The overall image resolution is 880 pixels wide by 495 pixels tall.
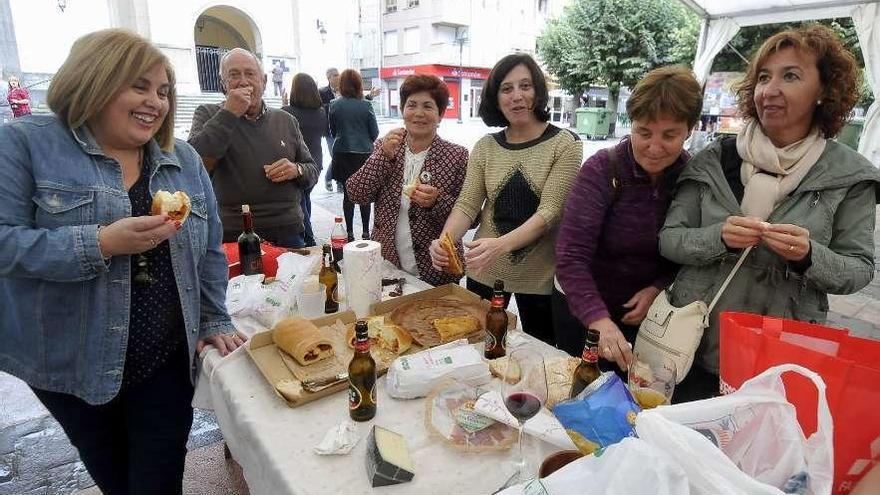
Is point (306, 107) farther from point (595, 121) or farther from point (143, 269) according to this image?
point (595, 121)

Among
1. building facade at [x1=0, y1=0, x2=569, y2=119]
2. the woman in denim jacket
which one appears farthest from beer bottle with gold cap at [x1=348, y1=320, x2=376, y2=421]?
building facade at [x1=0, y1=0, x2=569, y2=119]

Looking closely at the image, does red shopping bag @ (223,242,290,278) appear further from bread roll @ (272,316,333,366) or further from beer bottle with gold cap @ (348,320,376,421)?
beer bottle with gold cap @ (348,320,376,421)

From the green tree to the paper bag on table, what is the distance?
18990mm

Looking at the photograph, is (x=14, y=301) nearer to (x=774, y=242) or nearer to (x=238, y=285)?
(x=238, y=285)

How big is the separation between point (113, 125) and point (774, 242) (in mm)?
1947

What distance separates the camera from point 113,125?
1.41 meters

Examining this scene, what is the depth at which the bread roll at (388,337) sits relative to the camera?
1.61 meters

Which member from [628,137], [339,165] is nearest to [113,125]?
[628,137]

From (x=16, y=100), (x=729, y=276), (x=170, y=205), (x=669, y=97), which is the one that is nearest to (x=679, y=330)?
(x=729, y=276)

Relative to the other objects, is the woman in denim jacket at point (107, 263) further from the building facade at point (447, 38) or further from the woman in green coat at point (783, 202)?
the building facade at point (447, 38)

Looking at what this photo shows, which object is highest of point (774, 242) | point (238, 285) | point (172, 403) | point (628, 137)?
point (628, 137)

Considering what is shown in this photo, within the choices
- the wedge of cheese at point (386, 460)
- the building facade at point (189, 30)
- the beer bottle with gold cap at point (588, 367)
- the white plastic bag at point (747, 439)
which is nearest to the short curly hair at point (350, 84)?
the beer bottle with gold cap at point (588, 367)

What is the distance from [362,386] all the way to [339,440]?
15 centimetres

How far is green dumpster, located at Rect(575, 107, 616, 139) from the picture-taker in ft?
60.1
